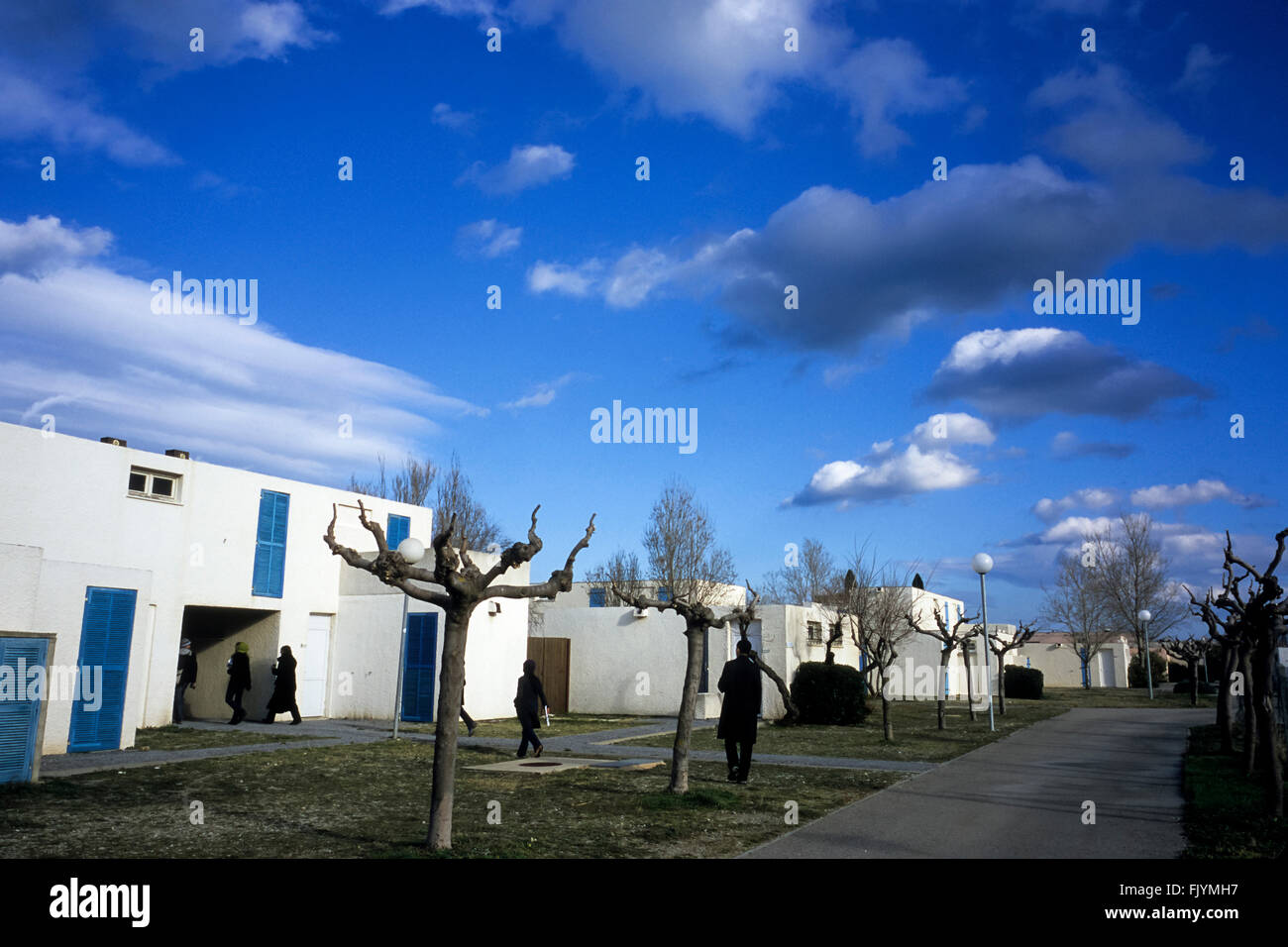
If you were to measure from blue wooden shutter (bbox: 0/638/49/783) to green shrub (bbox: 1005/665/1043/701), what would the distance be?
39.1 m

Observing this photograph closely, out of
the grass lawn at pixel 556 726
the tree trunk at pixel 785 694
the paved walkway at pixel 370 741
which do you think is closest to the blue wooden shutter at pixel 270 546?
the paved walkway at pixel 370 741

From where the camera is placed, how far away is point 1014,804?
10609mm

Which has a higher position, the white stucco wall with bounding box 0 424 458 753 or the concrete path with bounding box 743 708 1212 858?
the white stucco wall with bounding box 0 424 458 753

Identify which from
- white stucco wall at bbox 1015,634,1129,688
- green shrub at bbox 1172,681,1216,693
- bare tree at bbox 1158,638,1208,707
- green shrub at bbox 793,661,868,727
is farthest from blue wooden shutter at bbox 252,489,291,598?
white stucco wall at bbox 1015,634,1129,688

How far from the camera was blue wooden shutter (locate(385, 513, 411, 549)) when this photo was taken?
25.7 metres

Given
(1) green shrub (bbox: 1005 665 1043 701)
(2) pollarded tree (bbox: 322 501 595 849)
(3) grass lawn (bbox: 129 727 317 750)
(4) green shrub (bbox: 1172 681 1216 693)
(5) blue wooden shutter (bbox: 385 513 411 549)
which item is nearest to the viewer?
(2) pollarded tree (bbox: 322 501 595 849)

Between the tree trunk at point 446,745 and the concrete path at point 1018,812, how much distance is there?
2.52 metres

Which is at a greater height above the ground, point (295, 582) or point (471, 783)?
point (295, 582)

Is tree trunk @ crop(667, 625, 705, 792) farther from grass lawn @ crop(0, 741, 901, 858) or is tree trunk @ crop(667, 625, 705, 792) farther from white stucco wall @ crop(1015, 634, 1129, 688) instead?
white stucco wall @ crop(1015, 634, 1129, 688)

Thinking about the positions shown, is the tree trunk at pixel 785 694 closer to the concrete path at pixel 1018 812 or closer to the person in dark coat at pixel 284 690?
the concrete path at pixel 1018 812
